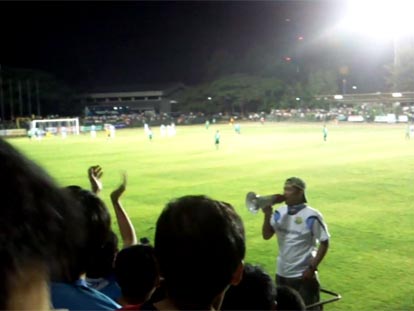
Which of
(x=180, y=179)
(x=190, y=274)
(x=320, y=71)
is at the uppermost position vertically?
(x=320, y=71)

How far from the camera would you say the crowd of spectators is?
67cm

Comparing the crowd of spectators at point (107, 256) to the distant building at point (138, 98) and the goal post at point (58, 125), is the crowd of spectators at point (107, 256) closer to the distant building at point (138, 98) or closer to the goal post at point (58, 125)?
the goal post at point (58, 125)

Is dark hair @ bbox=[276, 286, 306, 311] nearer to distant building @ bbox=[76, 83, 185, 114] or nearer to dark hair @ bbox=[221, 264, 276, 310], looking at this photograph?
dark hair @ bbox=[221, 264, 276, 310]

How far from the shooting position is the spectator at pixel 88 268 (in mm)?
1822

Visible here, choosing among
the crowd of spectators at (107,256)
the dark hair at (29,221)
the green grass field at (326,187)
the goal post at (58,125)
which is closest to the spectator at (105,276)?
the crowd of spectators at (107,256)

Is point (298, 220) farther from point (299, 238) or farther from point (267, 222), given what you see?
point (267, 222)

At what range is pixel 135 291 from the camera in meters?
2.15

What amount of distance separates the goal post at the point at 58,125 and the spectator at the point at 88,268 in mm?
43871

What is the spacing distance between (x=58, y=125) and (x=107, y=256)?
47.6m

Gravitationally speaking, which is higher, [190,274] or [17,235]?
[17,235]

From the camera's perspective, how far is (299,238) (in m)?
4.54

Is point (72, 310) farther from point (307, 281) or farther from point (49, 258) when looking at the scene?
point (307, 281)

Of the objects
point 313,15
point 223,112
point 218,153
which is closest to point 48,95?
point 223,112

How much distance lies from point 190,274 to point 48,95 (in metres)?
65.3
